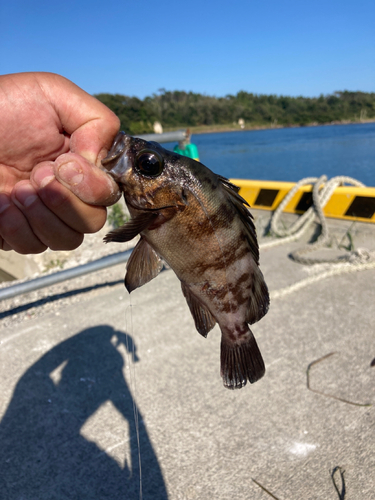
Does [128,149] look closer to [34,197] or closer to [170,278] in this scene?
[34,197]

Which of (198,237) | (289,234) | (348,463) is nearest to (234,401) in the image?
(348,463)

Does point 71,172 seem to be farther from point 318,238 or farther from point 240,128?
point 240,128

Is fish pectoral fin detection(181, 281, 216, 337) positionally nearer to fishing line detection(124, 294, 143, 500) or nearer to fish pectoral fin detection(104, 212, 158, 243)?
fish pectoral fin detection(104, 212, 158, 243)

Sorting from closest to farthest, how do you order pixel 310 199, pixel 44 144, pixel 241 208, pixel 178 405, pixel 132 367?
1. pixel 241 208
2. pixel 44 144
3. pixel 178 405
4. pixel 132 367
5. pixel 310 199

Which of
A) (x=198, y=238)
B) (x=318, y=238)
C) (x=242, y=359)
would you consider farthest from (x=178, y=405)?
(x=318, y=238)

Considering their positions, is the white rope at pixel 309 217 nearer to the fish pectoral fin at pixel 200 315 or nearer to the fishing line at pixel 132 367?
the fishing line at pixel 132 367

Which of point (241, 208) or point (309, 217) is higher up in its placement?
point (241, 208)

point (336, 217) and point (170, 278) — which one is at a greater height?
point (336, 217)

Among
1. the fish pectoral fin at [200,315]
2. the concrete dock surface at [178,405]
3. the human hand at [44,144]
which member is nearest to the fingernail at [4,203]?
the human hand at [44,144]
